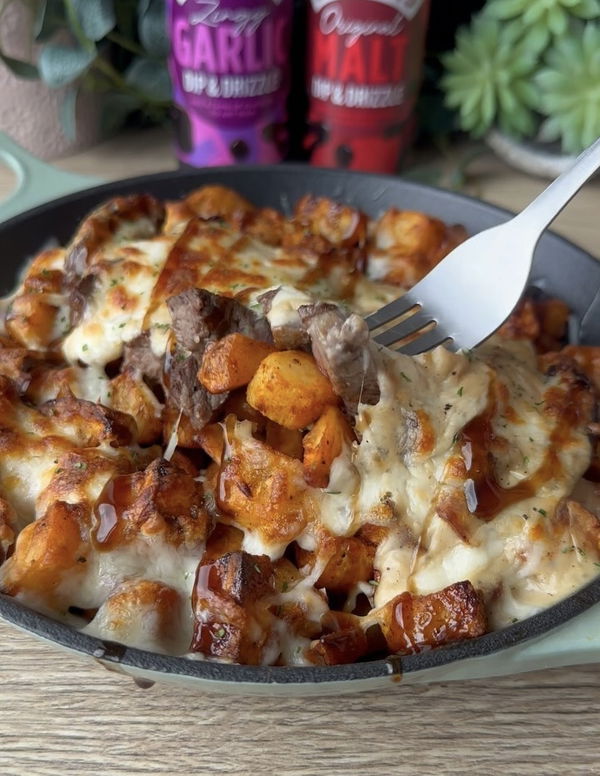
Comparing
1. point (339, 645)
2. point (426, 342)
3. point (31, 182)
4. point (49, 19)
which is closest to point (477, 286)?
point (426, 342)

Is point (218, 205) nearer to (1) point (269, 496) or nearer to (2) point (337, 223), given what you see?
(2) point (337, 223)

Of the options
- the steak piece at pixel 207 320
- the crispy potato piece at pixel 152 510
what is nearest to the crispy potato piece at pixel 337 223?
the steak piece at pixel 207 320

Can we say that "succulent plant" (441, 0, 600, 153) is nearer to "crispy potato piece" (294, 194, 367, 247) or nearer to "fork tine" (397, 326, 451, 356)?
"crispy potato piece" (294, 194, 367, 247)

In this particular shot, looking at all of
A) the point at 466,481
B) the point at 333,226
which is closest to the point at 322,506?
the point at 466,481

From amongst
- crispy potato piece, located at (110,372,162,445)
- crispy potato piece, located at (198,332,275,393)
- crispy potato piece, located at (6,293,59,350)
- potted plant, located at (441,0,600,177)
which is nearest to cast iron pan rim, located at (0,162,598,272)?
crispy potato piece, located at (6,293,59,350)

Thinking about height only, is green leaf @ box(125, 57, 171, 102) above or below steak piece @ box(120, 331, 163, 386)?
below
